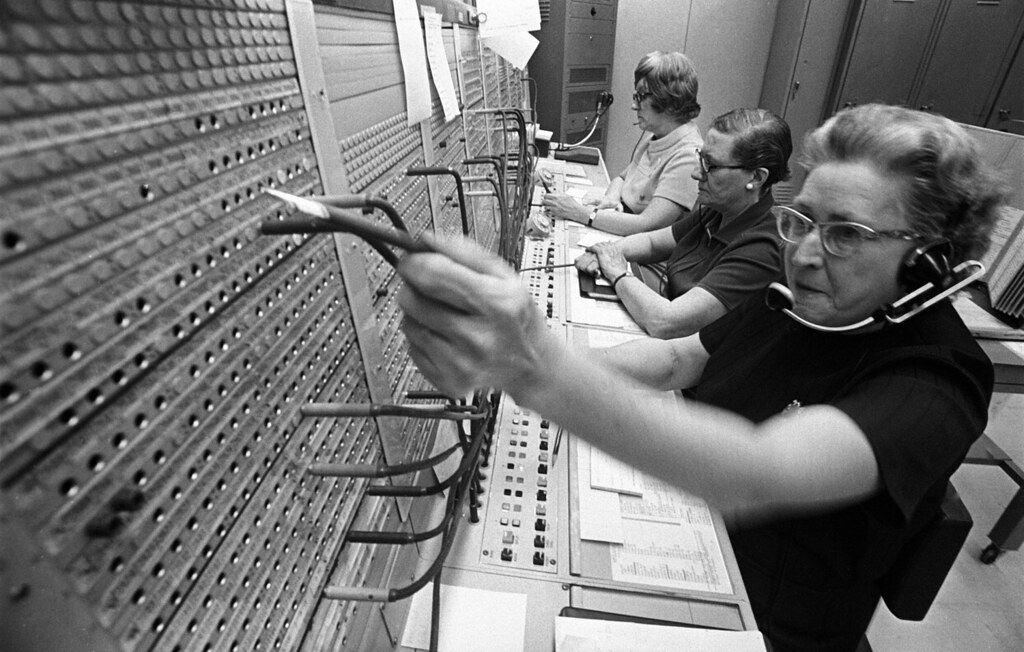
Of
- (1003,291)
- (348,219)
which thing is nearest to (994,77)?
(1003,291)

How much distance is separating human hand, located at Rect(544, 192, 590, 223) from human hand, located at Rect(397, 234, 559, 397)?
1.99 meters

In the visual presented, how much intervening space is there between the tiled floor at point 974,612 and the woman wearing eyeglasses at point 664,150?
1.68m

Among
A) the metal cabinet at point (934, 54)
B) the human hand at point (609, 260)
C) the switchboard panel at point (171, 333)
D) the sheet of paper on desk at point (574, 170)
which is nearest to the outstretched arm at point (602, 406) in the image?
the switchboard panel at point (171, 333)

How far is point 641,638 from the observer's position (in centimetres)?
72

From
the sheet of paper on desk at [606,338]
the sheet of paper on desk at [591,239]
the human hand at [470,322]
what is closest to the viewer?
the human hand at [470,322]

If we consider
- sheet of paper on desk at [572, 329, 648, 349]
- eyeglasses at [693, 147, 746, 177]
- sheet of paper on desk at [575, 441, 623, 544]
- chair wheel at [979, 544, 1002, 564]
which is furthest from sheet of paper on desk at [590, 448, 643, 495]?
chair wheel at [979, 544, 1002, 564]

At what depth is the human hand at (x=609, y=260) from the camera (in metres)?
1.74

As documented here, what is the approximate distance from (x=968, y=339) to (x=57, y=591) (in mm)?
1102

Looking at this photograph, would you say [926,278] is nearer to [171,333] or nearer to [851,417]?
[851,417]

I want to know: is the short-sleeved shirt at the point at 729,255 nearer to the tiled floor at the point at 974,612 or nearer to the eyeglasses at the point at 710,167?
the eyeglasses at the point at 710,167

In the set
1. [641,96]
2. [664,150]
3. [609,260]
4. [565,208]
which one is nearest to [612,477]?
[609,260]

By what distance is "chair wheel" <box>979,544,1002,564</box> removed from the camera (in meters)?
1.82

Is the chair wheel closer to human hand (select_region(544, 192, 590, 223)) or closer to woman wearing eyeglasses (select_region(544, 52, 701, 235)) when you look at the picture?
woman wearing eyeglasses (select_region(544, 52, 701, 235))

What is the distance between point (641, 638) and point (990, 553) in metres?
1.93
